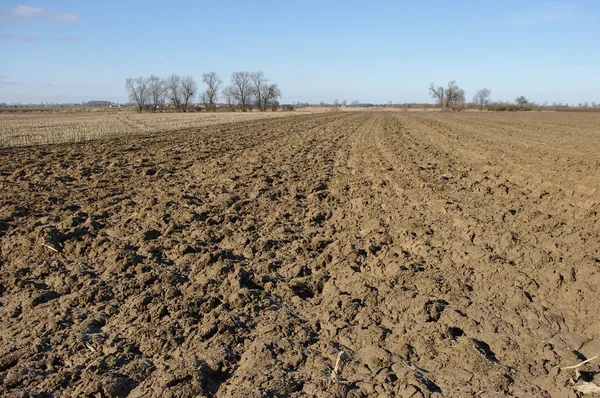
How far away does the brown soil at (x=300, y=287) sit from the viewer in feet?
11.8

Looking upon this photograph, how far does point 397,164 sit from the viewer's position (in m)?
12.9

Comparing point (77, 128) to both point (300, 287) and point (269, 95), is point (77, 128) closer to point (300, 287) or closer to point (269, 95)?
point (300, 287)

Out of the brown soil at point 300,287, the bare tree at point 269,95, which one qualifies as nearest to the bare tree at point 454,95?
the bare tree at point 269,95

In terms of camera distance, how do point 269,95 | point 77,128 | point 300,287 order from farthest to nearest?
1. point 269,95
2. point 77,128
3. point 300,287

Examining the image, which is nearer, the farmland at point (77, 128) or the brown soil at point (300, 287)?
the brown soil at point (300, 287)

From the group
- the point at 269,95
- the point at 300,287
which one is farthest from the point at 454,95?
the point at 300,287

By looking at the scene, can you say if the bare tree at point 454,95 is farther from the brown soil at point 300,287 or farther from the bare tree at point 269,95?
the brown soil at point 300,287

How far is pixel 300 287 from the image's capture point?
17.0 ft

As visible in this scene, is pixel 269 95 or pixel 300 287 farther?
pixel 269 95

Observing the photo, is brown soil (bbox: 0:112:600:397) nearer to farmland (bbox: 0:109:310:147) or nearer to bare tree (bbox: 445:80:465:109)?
farmland (bbox: 0:109:310:147)

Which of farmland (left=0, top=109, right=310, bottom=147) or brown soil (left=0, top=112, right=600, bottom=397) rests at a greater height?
farmland (left=0, top=109, right=310, bottom=147)

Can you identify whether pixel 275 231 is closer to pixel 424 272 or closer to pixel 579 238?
pixel 424 272

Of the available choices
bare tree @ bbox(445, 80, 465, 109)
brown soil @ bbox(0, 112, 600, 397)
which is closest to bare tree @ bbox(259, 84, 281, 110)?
bare tree @ bbox(445, 80, 465, 109)

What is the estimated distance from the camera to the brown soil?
11.8ft
